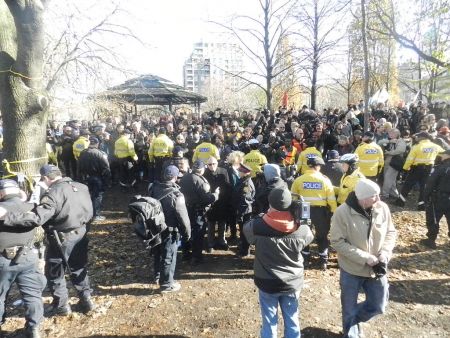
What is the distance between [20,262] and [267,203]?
3620 mm

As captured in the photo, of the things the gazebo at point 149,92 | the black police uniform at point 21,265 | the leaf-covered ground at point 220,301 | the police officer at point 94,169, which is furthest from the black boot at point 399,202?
the gazebo at point 149,92

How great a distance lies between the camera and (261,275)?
3.51 metres

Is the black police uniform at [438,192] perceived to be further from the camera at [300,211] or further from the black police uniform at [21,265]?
the black police uniform at [21,265]

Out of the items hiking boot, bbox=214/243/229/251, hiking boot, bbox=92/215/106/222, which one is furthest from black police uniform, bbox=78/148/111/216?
hiking boot, bbox=214/243/229/251

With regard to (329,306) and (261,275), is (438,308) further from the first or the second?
(261,275)

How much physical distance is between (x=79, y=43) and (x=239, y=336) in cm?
1046

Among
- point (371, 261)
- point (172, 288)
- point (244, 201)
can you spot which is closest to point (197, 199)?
point (244, 201)

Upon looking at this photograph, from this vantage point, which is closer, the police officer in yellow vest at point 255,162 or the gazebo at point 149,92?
the police officer in yellow vest at point 255,162

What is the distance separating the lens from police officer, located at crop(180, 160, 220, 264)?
6.04 m

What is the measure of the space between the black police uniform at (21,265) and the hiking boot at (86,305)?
675 mm

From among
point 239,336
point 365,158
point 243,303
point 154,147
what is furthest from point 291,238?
point 154,147

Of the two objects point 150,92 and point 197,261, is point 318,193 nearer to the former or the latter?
point 197,261

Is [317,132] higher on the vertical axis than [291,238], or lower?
higher

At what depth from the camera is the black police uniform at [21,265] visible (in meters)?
3.86
